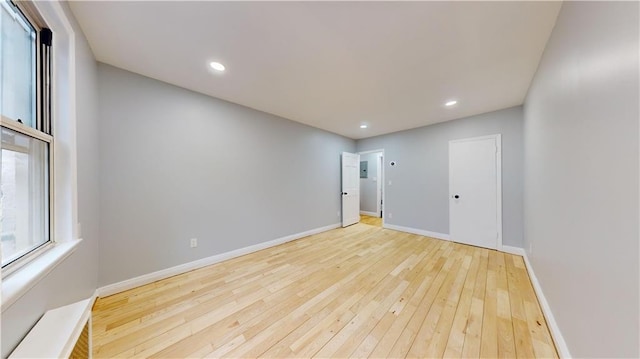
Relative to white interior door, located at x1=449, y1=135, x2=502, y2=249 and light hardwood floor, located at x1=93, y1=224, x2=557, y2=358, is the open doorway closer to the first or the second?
white interior door, located at x1=449, y1=135, x2=502, y2=249

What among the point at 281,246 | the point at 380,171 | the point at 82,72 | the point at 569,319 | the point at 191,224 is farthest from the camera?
the point at 380,171

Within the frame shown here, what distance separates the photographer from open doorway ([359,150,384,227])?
21.1 feet

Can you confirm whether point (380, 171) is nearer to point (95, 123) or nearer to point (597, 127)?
point (597, 127)

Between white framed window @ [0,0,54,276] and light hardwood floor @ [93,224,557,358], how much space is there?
92 centimetres

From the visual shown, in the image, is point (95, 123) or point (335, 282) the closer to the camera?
point (95, 123)

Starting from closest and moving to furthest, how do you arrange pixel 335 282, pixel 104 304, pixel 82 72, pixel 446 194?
pixel 82 72
pixel 104 304
pixel 335 282
pixel 446 194

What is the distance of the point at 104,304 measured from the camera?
6.21 ft

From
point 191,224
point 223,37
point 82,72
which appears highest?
point 223,37

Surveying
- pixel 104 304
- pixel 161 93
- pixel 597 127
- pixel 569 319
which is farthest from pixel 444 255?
pixel 161 93

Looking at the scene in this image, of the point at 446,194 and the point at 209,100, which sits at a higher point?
the point at 209,100

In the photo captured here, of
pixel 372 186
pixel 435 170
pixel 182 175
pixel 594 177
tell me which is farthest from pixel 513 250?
pixel 182 175

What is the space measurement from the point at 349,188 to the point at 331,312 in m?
3.55

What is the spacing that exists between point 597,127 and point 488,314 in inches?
65.6

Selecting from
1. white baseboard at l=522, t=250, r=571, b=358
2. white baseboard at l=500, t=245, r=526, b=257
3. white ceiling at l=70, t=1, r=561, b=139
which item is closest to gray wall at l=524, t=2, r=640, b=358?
white baseboard at l=522, t=250, r=571, b=358
